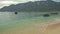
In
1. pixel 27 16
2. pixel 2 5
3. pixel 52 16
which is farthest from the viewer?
pixel 27 16

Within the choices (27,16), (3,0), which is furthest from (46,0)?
(27,16)

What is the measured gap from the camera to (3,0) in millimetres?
4469

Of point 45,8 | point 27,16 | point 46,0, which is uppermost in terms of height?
point 46,0

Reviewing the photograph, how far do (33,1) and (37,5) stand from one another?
1.35 feet

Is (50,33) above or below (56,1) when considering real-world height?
below

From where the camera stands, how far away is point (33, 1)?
520 cm

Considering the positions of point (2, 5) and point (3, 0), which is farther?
point (2, 5)

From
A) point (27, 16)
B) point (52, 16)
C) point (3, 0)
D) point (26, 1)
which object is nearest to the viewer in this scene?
point (3, 0)

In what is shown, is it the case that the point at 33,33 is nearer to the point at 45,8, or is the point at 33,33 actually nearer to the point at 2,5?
the point at 2,5

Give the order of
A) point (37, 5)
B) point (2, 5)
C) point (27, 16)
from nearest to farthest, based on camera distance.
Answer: point (2, 5)
point (37, 5)
point (27, 16)

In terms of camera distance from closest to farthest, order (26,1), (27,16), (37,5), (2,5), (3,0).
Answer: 1. (3,0)
2. (2,5)
3. (26,1)
4. (37,5)
5. (27,16)

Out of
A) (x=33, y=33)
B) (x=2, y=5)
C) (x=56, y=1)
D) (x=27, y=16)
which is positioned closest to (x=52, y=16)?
→ (x=27, y=16)

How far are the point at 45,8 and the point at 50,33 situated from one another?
2.53m

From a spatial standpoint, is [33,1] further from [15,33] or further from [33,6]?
[15,33]
